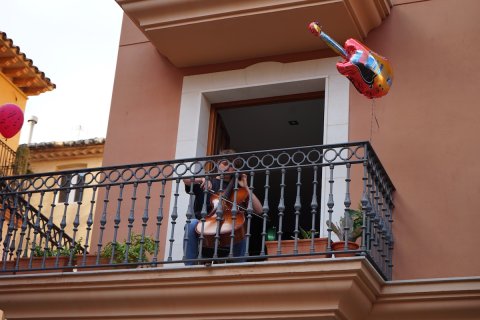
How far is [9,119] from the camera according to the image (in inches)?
462

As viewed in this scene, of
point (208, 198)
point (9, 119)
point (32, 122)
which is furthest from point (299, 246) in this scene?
point (32, 122)

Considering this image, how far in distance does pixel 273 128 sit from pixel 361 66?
4.10m

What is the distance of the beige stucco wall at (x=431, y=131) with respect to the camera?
31.4 feet

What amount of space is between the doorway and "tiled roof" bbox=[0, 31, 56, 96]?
916 cm

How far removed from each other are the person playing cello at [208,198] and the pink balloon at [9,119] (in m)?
2.92

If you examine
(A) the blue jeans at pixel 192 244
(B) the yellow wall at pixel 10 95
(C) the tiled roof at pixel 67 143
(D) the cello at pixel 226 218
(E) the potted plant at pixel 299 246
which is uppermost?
(B) the yellow wall at pixel 10 95

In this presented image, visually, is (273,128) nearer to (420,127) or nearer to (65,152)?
(420,127)

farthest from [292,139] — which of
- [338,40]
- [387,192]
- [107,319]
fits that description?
[107,319]

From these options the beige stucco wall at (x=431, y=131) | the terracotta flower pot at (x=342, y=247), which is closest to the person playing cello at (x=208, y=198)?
the terracotta flower pot at (x=342, y=247)

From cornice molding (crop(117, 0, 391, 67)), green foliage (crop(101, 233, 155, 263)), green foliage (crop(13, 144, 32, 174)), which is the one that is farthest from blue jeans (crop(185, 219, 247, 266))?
green foliage (crop(13, 144, 32, 174))

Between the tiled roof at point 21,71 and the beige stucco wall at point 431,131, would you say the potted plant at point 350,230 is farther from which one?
the tiled roof at point 21,71

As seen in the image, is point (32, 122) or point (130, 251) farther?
point (32, 122)

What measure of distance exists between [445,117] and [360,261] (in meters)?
2.58

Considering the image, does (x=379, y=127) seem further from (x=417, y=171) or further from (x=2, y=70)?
(x=2, y=70)
